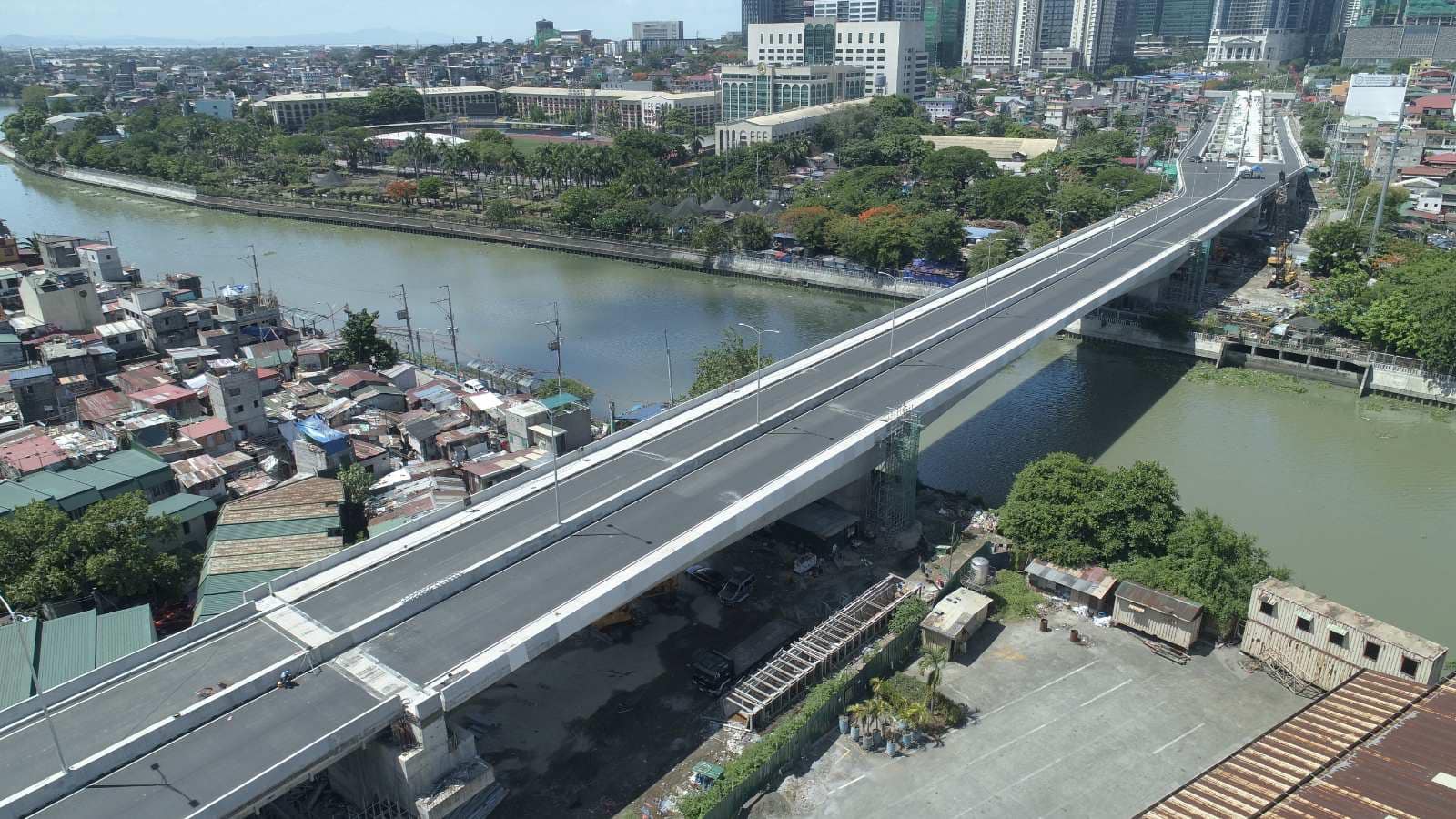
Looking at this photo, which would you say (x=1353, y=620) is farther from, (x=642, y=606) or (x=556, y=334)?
(x=556, y=334)

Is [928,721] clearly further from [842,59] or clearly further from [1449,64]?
[1449,64]

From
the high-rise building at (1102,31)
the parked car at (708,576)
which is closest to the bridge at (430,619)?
the parked car at (708,576)

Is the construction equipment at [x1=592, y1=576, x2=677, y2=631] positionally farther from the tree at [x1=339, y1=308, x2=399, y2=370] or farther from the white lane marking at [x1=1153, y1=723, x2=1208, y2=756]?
the tree at [x1=339, y1=308, x2=399, y2=370]

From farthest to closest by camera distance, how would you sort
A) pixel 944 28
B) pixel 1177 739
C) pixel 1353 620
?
pixel 944 28, pixel 1353 620, pixel 1177 739

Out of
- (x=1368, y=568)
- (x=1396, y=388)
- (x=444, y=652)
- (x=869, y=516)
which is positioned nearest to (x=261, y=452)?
(x=444, y=652)

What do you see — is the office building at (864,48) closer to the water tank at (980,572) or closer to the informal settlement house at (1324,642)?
the water tank at (980,572)

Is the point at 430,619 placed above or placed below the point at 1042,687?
above

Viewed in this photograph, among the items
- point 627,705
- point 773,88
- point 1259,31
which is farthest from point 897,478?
point 1259,31
